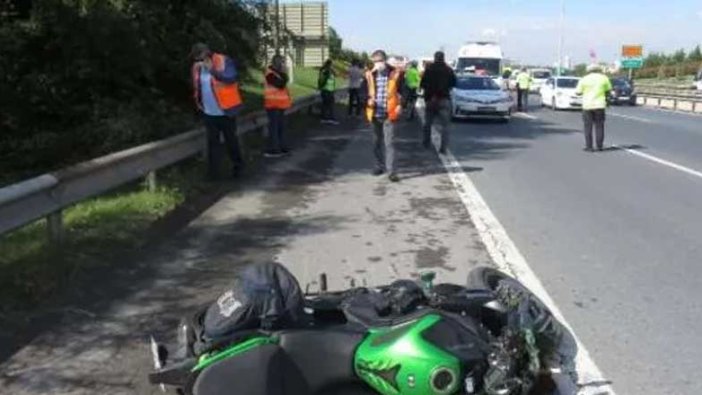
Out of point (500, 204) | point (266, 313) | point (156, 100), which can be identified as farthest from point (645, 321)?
point (156, 100)

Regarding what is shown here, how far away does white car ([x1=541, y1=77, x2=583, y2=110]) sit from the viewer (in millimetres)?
37219

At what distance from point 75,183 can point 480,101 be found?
18.7 metres

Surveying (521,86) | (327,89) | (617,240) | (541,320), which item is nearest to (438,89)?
(327,89)

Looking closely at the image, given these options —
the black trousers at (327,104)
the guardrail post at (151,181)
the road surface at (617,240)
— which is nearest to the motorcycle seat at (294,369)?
the road surface at (617,240)

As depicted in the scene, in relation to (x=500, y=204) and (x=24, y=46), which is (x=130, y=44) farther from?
(x=500, y=204)

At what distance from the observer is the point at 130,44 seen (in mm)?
12695

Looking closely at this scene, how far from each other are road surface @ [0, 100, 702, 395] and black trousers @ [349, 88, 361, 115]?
13245 millimetres

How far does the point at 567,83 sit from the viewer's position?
38.8 m

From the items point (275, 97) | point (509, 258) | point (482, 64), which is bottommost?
point (509, 258)

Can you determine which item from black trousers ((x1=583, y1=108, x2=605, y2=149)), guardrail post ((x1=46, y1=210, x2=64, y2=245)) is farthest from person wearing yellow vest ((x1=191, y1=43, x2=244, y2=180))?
black trousers ((x1=583, y1=108, x2=605, y2=149))

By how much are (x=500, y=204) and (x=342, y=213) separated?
201cm

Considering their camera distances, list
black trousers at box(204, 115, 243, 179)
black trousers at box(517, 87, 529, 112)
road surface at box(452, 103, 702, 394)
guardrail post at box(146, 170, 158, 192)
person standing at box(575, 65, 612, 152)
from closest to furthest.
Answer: road surface at box(452, 103, 702, 394)
guardrail post at box(146, 170, 158, 192)
black trousers at box(204, 115, 243, 179)
person standing at box(575, 65, 612, 152)
black trousers at box(517, 87, 529, 112)

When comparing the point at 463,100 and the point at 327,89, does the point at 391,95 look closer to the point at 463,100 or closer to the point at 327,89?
the point at 327,89

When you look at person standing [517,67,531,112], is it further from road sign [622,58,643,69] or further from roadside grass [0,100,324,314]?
road sign [622,58,643,69]
